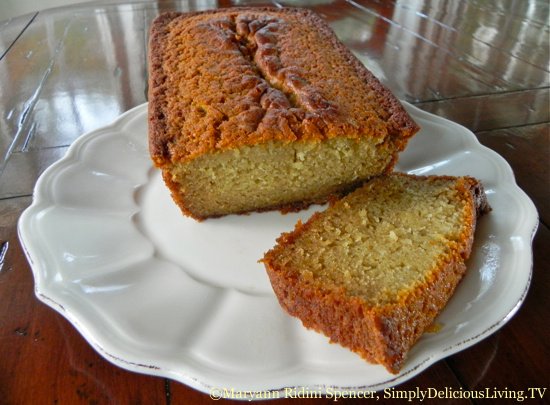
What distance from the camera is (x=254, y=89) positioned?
1920 millimetres

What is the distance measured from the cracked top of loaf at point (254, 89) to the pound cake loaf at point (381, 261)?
0.28 meters

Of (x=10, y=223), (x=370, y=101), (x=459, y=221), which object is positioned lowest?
(x=10, y=223)

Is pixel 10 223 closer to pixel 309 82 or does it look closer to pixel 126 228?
pixel 126 228

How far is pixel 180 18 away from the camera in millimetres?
2645

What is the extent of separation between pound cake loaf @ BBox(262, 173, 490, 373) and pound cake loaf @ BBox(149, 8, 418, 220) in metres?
0.19

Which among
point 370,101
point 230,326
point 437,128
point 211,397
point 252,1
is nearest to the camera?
point 211,397

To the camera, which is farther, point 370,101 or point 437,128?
point 437,128

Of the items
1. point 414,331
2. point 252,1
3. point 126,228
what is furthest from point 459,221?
point 252,1

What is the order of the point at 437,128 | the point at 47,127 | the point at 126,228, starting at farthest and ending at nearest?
1. the point at 47,127
2. the point at 437,128
3. the point at 126,228

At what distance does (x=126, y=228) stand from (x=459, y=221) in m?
1.24

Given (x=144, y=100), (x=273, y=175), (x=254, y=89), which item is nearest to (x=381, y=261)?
(x=273, y=175)

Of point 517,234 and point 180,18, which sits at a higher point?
point 180,18

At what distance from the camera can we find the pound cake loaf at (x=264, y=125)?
1746 mm

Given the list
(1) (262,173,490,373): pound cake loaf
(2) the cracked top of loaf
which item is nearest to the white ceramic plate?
(1) (262,173,490,373): pound cake loaf
